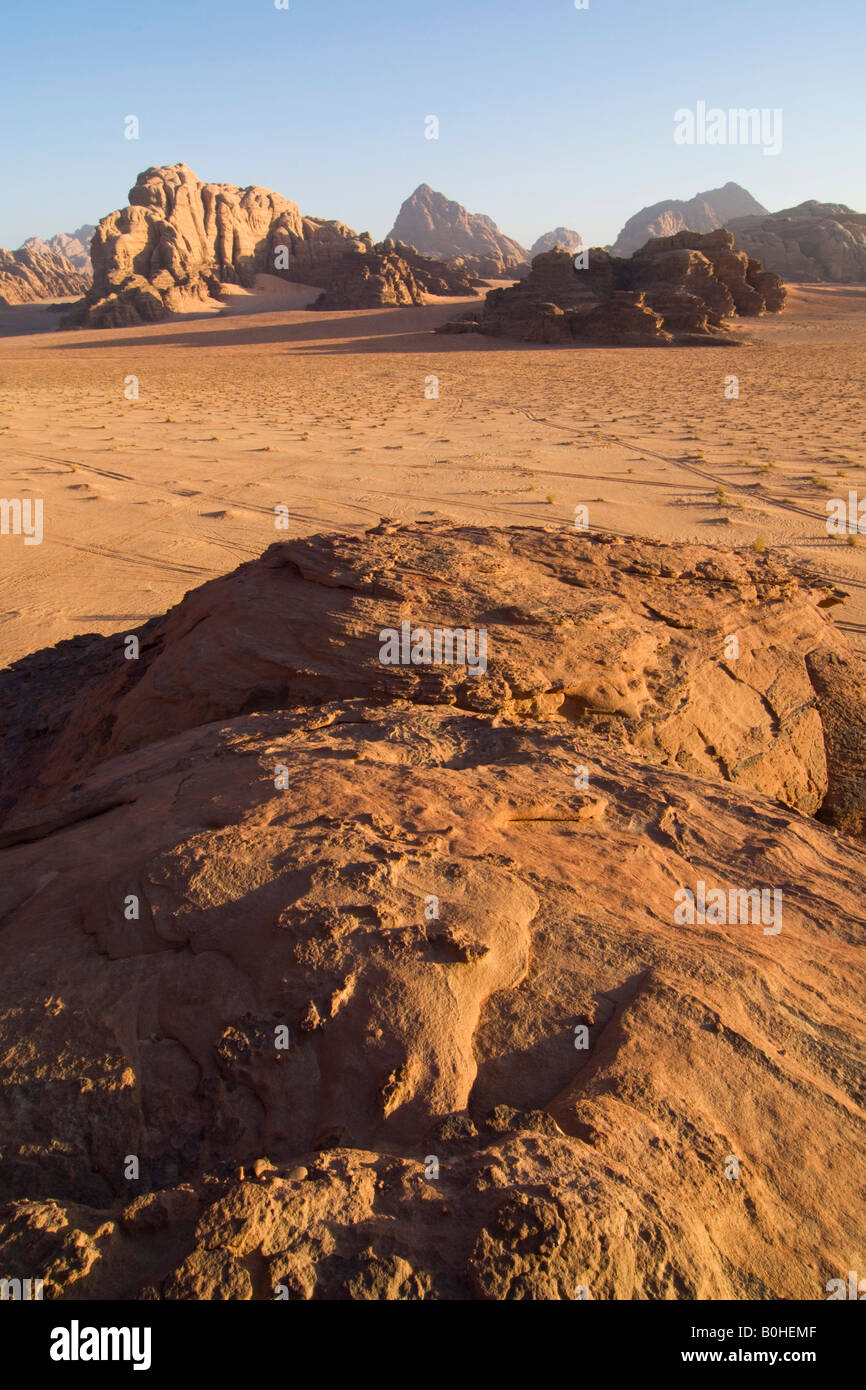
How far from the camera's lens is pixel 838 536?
38.8ft

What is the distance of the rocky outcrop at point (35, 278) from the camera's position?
86.8m

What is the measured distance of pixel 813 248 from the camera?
6881 centimetres

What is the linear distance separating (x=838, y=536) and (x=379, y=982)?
1165cm

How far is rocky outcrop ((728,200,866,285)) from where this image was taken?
2640 inches

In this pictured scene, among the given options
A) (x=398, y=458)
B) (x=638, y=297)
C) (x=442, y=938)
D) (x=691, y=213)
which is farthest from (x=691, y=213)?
(x=442, y=938)

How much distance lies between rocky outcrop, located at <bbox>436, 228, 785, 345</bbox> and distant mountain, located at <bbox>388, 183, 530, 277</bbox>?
79831 millimetres

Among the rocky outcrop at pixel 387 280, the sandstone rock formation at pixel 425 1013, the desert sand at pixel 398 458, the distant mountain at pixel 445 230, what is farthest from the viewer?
the distant mountain at pixel 445 230

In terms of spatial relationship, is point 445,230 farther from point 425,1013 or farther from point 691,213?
point 425,1013

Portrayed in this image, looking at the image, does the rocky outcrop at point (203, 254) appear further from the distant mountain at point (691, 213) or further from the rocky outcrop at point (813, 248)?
the distant mountain at point (691, 213)

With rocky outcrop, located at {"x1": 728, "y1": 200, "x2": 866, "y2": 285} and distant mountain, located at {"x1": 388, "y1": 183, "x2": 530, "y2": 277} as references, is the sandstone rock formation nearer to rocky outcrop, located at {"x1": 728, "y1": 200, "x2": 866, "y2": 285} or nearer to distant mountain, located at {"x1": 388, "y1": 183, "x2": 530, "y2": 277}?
rocky outcrop, located at {"x1": 728, "y1": 200, "x2": 866, "y2": 285}

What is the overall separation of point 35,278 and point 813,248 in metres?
82.6

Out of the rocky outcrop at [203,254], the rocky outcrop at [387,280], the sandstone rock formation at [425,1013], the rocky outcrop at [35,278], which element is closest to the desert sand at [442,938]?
the sandstone rock formation at [425,1013]

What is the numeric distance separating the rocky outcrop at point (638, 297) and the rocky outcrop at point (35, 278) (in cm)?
6058

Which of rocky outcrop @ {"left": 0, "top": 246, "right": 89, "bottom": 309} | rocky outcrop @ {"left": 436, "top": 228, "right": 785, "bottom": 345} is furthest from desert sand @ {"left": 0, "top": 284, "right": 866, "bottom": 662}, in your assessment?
rocky outcrop @ {"left": 0, "top": 246, "right": 89, "bottom": 309}
